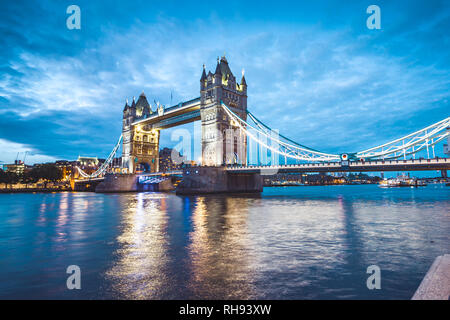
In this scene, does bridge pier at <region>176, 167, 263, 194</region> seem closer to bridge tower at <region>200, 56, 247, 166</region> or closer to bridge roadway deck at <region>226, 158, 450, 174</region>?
bridge roadway deck at <region>226, 158, 450, 174</region>

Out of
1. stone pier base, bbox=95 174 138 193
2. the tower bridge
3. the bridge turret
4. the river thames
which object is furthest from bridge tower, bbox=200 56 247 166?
the river thames

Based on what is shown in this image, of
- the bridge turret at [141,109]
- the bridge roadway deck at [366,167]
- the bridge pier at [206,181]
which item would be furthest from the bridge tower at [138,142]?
the bridge roadway deck at [366,167]

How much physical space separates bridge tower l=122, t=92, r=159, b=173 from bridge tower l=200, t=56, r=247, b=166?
86.9 ft

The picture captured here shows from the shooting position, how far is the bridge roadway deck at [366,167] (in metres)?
30.0

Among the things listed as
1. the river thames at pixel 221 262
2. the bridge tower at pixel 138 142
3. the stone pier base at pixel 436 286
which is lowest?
the river thames at pixel 221 262

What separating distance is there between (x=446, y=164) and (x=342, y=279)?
31422mm

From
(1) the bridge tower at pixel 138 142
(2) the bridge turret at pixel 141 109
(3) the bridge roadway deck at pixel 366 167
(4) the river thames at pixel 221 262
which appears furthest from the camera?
(2) the bridge turret at pixel 141 109

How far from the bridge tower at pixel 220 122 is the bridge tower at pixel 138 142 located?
26.5 metres

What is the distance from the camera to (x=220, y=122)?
1943 inches

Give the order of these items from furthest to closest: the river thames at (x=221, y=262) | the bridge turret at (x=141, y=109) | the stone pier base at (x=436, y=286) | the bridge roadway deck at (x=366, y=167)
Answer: the bridge turret at (x=141, y=109) < the bridge roadway deck at (x=366, y=167) < the river thames at (x=221, y=262) < the stone pier base at (x=436, y=286)

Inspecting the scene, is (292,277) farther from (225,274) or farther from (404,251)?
(404,251)

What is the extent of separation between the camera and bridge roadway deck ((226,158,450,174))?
30047mm

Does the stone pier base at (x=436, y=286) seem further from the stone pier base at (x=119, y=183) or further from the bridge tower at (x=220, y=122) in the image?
the stone pier base at (x=119, y=183)
